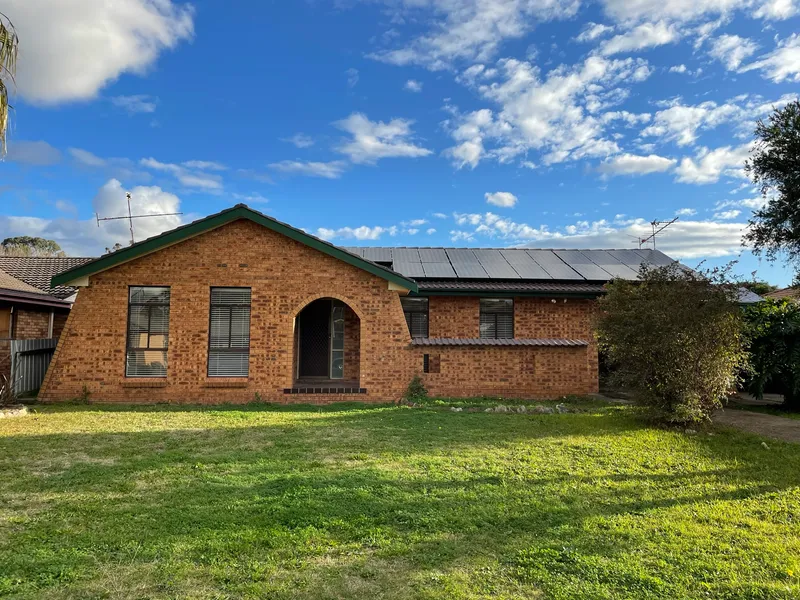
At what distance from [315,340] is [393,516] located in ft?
35.0

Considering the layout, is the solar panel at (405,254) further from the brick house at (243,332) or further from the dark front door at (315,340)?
the brick house at (243,332)

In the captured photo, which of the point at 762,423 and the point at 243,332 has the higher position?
the point at 243,332

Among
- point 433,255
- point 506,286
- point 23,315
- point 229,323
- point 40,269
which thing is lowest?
point 229,323

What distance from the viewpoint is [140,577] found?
10.2ft

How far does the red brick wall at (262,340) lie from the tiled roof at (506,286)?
83.3 inches

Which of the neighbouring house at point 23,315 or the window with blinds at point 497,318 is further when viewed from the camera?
the window with blinds at point 497,318

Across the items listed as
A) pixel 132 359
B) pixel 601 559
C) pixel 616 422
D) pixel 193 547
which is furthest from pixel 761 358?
pixel 132 359

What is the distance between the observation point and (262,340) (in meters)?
11.0

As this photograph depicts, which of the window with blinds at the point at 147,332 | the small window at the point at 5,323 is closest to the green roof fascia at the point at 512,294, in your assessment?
the window with blinds at the point at 147,332

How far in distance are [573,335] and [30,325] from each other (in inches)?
598

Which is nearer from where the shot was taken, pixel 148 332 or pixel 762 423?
pixel 762 423

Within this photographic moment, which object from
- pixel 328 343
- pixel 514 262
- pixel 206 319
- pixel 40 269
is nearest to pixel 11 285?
pixel 40 269

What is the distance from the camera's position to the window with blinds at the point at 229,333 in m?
11.0

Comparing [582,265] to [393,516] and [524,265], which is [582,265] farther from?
[393,516]
